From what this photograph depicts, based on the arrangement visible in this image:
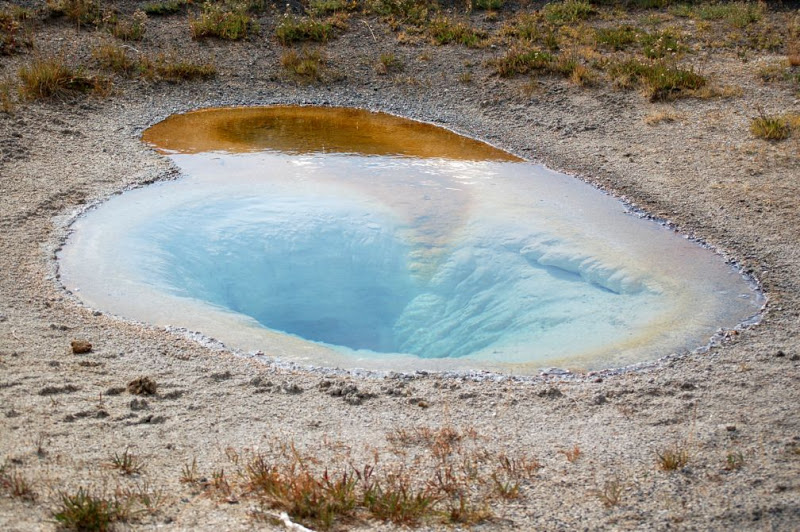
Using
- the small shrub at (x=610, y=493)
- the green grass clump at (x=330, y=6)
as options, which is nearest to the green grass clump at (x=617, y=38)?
the green grass clump at (x=330, y=6)

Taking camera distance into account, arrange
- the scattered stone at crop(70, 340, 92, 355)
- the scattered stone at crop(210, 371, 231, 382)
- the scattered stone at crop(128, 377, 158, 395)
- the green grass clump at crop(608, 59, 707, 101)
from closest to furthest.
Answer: the scattered stone at crop(128, 377, 158, 395) < the scattered stone at crop(210, 371, 231, 382) < the scattered stone at crop(70, 340, 92, 355) < the green grass clump at crop(608, 59, 707, 101)

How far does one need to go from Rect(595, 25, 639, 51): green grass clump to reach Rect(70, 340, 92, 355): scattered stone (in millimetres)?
12801

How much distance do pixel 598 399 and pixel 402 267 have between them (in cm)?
323

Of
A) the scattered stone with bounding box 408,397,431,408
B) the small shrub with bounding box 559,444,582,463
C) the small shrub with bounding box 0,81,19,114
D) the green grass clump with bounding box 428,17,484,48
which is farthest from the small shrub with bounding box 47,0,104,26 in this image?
the small shrub with bounding box 559,444,582,463

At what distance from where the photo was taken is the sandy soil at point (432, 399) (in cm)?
472

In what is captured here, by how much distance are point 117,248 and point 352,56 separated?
8.83 m

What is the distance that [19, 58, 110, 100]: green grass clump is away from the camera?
1350 centimetres

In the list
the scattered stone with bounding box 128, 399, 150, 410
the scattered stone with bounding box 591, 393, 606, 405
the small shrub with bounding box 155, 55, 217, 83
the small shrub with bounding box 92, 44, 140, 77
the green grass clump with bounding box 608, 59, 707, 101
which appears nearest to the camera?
the scattered stone with bounding box 128, 399, 150, 410

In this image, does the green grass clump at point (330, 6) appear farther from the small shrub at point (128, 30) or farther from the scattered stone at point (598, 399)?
the scattered stone at point (598, 399)

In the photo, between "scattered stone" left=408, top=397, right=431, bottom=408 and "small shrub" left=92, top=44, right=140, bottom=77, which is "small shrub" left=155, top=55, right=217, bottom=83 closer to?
"small shrub" left=92, top=44, right=140, bottom=77

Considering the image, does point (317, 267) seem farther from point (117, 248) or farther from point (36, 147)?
point (36, 147)

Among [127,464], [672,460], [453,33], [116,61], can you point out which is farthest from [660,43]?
[127,464]

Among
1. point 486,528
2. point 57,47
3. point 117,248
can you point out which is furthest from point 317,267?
point 57,47

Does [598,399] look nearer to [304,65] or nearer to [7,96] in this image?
[7,96]
